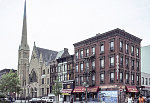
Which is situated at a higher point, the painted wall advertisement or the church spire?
the church spire

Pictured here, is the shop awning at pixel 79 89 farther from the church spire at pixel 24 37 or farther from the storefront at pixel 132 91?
the church spire at pixel 24 37

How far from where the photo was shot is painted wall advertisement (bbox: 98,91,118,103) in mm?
44438

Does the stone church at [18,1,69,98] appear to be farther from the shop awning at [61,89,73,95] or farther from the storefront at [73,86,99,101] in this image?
the storefront at [73,86,99,101]

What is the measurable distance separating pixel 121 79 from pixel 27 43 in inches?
2143

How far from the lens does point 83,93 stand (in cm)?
5291

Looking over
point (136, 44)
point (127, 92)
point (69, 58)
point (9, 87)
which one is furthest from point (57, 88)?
point (136, 44)

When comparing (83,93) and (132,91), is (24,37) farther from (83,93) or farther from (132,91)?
(132,91)

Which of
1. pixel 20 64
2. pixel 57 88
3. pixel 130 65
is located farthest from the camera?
pixel 20 64

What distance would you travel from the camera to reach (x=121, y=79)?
45.7 m

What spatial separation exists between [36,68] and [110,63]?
34.1m

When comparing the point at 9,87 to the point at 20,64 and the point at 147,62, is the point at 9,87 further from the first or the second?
the point at 147,62

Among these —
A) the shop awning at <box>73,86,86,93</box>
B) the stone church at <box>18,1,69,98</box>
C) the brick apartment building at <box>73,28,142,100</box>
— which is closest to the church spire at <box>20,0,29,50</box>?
the stone church at <box>18,1,69,98</box>

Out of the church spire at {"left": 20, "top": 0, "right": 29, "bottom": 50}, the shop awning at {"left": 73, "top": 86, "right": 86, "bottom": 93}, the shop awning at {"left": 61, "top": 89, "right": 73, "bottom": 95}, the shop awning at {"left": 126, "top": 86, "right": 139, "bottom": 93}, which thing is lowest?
the shop awning at {"left": 61, "top": 89, "right": 73, "bottom": 95}

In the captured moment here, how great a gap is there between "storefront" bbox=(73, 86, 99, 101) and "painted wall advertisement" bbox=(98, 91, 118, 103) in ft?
4.71
